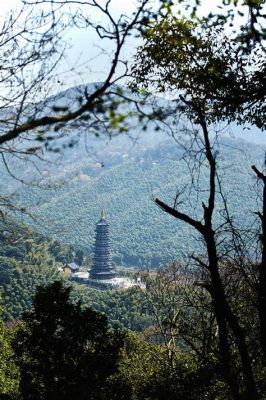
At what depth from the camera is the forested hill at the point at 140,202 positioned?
381 feet

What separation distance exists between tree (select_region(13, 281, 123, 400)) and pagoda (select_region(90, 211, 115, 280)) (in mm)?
65032

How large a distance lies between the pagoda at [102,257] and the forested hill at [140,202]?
54.4 ft

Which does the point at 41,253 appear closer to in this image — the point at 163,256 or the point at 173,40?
the point at 163,256

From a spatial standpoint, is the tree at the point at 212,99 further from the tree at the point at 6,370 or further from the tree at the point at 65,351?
the tree at the point at 6,370

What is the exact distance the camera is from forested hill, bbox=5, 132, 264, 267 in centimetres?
11606

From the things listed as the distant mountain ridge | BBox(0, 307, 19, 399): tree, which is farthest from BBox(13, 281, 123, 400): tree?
the distant mountain ridge

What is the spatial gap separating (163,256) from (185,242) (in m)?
11.2

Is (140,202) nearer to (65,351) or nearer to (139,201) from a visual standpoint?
(139,201)

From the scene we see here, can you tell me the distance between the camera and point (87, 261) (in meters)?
80.1

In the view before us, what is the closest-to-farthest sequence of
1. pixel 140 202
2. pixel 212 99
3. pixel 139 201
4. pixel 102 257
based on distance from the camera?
1. pixel 212 99
2. pixel 102 257
3. pixel 140 202
4. pixel 139 201

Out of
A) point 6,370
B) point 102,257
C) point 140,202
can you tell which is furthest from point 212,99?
point 140,202

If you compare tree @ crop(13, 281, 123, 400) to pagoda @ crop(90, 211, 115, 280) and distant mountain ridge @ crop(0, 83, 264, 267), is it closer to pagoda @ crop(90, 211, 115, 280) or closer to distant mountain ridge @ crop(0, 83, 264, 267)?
pagoda @ crop(90, 211, 115, 280)

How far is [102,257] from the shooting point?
240 ft

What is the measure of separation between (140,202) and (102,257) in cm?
7846
